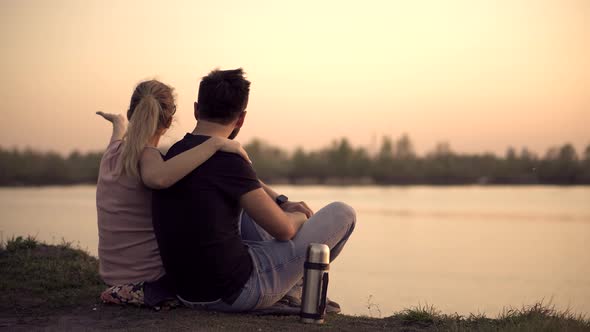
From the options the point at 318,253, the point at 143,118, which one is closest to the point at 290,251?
the point at 318,253

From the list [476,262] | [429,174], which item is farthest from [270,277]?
[429,174]

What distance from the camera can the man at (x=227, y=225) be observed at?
123 inches

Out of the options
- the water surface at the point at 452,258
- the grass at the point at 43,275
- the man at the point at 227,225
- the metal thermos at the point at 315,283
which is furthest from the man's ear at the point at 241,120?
the water surface at the point at 452,258

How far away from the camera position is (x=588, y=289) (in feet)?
25.5

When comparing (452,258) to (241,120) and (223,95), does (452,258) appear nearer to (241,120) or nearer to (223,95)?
(241,120)

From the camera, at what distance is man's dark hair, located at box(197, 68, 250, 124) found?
317 centimetres

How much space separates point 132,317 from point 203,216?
759 mm

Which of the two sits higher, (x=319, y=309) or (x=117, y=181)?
(x=117, y=181)

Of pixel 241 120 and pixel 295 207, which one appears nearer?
pixel 241 120

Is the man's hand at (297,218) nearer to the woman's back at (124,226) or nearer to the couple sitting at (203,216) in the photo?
the couple sitting at (203,216)

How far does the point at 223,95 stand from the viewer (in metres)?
3.16

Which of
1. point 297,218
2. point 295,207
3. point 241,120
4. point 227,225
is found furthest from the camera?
A: point 295,207

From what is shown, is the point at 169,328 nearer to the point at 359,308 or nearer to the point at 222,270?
the point at 222,270

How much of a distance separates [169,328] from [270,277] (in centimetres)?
54
